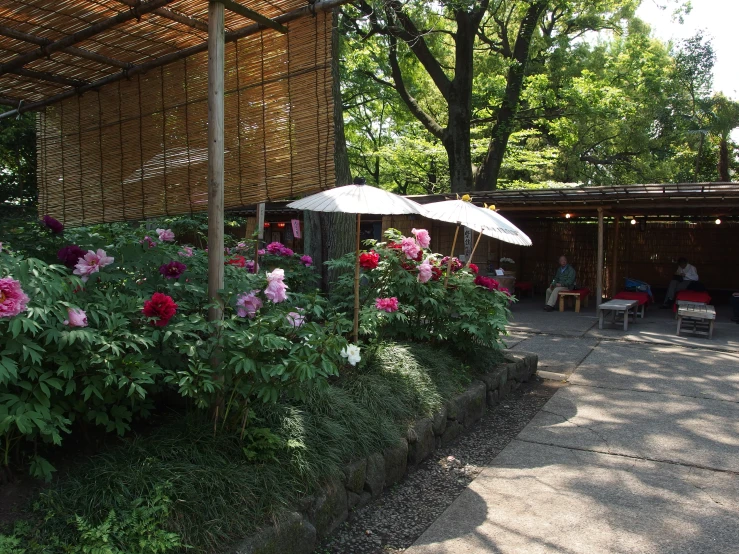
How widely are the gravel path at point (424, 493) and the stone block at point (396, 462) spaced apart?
6 centimetres

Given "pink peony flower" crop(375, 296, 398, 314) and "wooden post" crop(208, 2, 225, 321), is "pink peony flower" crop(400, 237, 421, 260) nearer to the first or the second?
"pink peony flower" crop(375, 296, 398, 314)

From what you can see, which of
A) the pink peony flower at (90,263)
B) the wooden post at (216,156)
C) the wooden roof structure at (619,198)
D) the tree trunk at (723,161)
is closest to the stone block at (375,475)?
the wooden post at (216,156)

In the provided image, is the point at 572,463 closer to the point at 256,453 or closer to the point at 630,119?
the point at 256,453

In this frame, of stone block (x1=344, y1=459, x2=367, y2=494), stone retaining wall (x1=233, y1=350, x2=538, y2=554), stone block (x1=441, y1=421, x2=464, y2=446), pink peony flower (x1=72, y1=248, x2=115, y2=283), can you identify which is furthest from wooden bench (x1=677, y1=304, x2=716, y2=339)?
pink peony flower (x1=72, y1=248, x2=115, y2=283)

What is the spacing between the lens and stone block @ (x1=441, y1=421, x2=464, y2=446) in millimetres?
4910

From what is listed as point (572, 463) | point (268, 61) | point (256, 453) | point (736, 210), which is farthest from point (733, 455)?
point (736, 210)

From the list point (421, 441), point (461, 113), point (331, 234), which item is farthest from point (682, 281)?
point (421, 441)

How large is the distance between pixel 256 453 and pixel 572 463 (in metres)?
2.63

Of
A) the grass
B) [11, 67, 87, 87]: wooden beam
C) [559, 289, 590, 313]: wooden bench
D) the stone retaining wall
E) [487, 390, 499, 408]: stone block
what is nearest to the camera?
the grass

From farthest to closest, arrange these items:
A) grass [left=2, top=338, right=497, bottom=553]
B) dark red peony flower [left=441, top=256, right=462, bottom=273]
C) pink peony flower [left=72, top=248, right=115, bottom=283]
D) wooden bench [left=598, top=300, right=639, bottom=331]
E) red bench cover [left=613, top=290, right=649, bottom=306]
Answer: red bench cover [left=613, top=290, right=649, bottom=306], wooden bench [left=598, top=300, right=639, bottom=331], dark red peony flower [left=441, top=256, right=462, bottom=273], pink peony flower [left=72, top=248, right=115, bottom=283], grass [left=2, top=338, right=497, bottom=553]

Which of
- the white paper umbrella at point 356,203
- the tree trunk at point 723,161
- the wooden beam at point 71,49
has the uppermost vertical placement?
the tree trunk at point 723,161

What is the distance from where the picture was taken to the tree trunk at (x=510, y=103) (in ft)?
51.8

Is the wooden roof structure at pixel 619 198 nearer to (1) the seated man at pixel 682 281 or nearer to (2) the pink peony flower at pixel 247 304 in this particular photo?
(1) the seated man at pixel 682 281

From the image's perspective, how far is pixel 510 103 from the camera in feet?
51.9
